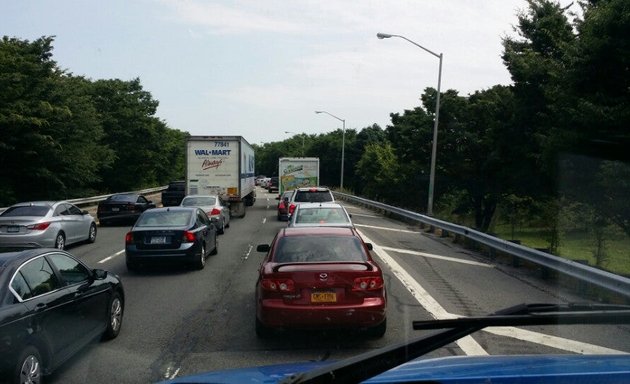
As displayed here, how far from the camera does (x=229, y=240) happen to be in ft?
65.5

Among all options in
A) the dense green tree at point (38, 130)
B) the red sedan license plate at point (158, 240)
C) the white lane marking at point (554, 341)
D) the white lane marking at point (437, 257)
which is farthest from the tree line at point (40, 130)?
the white lane marking at point (554, 341)

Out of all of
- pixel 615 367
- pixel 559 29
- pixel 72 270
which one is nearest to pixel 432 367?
pixel 615 367

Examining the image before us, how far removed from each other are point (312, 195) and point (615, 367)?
21161 millimetres

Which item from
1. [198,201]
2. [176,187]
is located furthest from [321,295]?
[176,187]

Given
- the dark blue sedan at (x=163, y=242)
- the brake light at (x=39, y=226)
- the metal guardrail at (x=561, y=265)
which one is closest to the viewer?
the metal guardrail at (x=561, y=265)

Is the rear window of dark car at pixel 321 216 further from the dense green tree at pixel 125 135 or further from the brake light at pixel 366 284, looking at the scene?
the dense green tree at pixel 125 135

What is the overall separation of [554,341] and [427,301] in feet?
9.03

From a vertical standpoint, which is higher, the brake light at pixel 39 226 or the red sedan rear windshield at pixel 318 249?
the red sedan rear windshield at pixel 318 249

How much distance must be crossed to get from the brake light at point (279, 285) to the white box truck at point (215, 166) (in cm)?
2143

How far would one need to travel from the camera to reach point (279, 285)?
7371 millimetres

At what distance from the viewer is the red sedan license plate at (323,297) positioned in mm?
7293

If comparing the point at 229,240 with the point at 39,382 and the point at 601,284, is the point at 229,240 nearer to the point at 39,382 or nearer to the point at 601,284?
the point at 601,284

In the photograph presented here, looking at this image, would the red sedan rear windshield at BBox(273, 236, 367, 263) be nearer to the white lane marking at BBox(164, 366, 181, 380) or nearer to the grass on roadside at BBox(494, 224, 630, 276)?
the white lane marking at BBox(164, 366, 181, 380)

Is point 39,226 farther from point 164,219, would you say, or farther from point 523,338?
point 523,338
